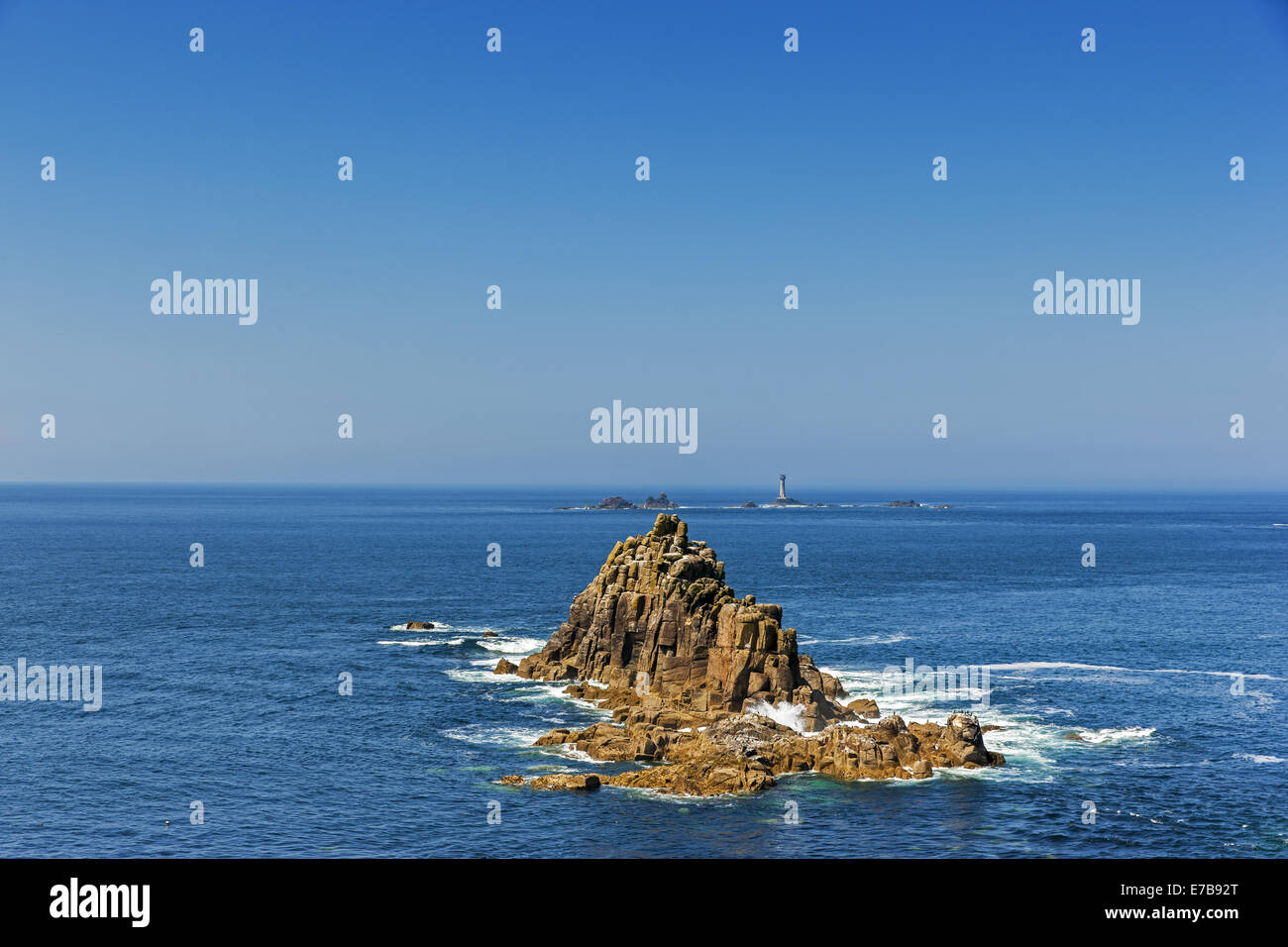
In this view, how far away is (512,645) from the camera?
10462cm

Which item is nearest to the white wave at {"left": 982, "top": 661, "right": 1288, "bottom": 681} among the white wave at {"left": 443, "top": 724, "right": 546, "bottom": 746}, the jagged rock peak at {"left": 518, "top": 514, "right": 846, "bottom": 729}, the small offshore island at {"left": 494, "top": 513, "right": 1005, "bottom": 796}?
the jagged rock peak at {"left": 518, "top": 514, "right": 846, "bottom": 729}

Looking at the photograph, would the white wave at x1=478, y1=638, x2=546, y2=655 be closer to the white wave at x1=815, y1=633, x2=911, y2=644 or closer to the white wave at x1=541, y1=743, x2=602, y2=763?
the white wave at x1=815, y1=633, x2=911, y2=644

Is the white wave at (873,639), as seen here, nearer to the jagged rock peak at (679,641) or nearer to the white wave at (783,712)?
the jagged rock peak at (679,641)

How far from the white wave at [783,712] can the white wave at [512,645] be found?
35.6m

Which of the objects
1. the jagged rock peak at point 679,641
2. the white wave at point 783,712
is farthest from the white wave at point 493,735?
the white wave at point 783,712

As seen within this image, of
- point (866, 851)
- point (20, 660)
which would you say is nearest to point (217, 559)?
point (20, 660)

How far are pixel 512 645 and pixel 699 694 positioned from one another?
34965mm

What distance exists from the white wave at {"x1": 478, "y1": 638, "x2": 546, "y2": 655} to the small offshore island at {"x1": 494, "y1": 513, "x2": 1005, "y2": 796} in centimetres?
739

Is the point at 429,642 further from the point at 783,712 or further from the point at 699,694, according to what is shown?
the point at 783,712

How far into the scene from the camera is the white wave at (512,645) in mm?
101188

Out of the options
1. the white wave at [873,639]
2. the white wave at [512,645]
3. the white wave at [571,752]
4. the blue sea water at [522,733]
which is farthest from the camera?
the white wave at [873,639]

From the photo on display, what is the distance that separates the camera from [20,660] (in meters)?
93.9

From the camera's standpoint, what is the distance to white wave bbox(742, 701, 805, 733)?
227ft

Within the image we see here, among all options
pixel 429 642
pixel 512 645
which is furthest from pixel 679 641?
A: pixel 429 642
